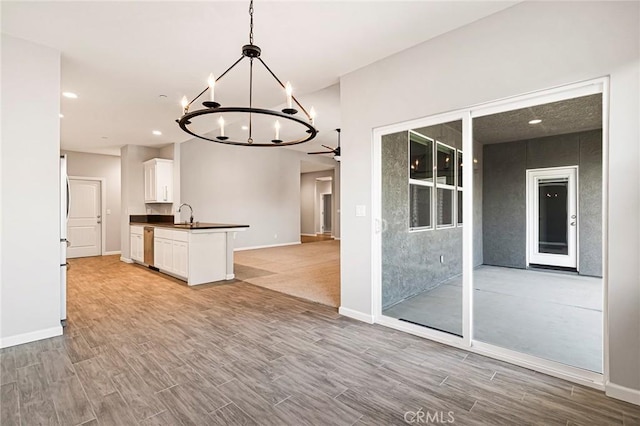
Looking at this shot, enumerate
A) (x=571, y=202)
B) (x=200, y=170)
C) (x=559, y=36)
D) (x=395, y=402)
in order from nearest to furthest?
1. (x=395, y=402)
2. (x=559, y=36)
3. (x=571, y=202)
4. (x=200, y=170)

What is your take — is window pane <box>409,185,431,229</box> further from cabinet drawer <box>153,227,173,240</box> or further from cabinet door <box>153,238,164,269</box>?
cabinet door <box>153,238,164,269</box>

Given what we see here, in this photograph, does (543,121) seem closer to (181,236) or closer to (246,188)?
(181,236)

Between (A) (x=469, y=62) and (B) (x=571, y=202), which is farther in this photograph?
(B) (x=571, y=202)

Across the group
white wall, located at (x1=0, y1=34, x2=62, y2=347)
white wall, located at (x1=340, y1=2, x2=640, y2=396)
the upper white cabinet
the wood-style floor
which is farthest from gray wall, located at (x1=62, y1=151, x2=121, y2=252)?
white wall, located at (x1=340, y1=2, x2=640, y2=396)

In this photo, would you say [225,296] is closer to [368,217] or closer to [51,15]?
[368,217]

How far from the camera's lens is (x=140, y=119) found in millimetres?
5391

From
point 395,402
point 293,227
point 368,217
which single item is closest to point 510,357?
point 395,402

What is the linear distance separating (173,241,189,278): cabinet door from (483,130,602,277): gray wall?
174 inches

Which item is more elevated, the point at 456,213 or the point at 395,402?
the point at 456,213

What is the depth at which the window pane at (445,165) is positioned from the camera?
3.00 meters

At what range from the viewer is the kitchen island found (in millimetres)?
4875

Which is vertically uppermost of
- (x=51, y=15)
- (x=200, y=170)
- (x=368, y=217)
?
(x=51, y=15)

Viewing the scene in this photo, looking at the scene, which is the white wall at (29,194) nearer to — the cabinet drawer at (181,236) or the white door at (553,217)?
the cabinet drawer at (181,236)

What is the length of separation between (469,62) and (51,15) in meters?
3.53
